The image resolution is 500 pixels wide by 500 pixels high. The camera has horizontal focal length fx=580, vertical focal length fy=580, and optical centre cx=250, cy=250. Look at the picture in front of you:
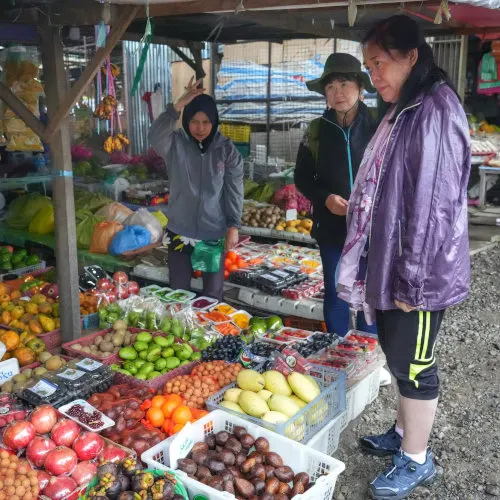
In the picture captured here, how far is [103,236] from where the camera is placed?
5961 mm

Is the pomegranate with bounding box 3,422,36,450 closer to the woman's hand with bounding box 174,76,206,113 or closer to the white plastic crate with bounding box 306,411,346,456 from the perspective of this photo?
the white plastic crate with bounding box 306,411,346,456

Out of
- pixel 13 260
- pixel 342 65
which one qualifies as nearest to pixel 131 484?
pixel 342 65

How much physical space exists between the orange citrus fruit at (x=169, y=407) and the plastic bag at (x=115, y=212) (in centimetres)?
376

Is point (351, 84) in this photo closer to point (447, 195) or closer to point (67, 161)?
point (447, 195)

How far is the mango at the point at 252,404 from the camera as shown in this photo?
2.82m

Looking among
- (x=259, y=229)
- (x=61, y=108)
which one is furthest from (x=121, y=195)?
(x=61, y=108)

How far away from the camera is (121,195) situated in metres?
7.62

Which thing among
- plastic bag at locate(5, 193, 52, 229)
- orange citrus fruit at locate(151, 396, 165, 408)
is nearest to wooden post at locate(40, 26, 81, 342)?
orange citrus fruit at locate(151, 396, 165, 408)

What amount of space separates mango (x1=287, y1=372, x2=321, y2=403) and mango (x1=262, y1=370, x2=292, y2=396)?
1.2 inches

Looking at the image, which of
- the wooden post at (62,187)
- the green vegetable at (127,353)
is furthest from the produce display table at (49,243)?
the green vegetable at (127,353)

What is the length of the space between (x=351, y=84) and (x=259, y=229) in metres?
3.40

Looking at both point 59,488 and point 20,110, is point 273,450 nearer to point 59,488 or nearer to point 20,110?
point 59,488

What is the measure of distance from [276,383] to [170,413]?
56 cm

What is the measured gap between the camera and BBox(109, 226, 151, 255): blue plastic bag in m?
5.80
